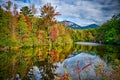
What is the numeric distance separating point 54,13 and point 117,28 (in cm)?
909

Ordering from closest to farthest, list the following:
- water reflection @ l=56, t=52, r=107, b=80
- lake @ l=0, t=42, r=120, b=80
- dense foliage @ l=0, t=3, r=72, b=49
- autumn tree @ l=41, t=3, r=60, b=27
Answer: water reflection @ l=56, t=52, r=107, b=80 → lake @ l=0, t=42, r=120, b=80 → dense foliage @ l=0, t=3, r=72, b=49 → autumn tree @ l=41, t=3, r=60, b=27

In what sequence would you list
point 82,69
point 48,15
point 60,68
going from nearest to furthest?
point 82,69 < point 60,68 < point 48,15

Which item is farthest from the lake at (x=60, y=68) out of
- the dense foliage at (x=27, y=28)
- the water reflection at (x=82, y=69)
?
the dense foliage at (x=27, y=28)

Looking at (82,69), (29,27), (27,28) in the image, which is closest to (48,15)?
(29,27)

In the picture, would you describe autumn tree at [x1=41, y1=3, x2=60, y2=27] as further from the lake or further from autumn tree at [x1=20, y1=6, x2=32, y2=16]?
the lake

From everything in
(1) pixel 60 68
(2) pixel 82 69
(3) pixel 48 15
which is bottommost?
(1) pixel 60 68

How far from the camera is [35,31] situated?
23703 mm

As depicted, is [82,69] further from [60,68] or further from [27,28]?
[27,28]

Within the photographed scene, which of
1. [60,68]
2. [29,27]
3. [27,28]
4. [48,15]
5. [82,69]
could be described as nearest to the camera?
[82,69]

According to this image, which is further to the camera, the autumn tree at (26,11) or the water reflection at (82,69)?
the autumn tree at (26,11)

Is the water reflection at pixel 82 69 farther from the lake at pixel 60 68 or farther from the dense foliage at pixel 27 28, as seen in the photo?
the dense foliage at pixel 27 28

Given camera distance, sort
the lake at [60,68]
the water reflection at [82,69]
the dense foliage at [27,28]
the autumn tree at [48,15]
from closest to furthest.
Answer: the water reflection at [82,69] < the lake at [60,68] < the dense foliage at [27,28] < the autumn tree at [48,15]

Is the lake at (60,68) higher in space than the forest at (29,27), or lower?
lower

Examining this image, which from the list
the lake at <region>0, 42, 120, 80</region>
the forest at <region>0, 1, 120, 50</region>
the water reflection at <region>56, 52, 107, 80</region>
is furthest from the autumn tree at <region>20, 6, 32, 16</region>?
the water reflection at <region>56, 52, 107, 80</region>
